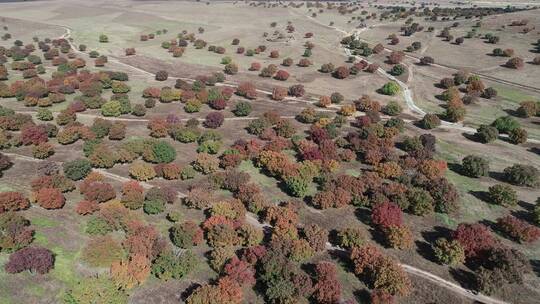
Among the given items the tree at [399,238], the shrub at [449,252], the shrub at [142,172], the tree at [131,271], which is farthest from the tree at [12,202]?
the shrub at [449,252]

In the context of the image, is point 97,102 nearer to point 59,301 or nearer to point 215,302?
point 59,301

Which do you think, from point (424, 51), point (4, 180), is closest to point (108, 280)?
point (4, 180)

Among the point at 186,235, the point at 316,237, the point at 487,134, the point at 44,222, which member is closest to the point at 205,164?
the point at 186,235

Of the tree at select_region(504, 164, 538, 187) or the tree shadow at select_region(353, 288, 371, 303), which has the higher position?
the tree at select_region(504, 164, 538, 187)

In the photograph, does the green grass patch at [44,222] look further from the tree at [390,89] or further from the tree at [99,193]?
the tree at [390,89]

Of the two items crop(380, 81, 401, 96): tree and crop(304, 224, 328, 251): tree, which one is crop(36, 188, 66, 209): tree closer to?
crop(304, 224, 328, 251): tree

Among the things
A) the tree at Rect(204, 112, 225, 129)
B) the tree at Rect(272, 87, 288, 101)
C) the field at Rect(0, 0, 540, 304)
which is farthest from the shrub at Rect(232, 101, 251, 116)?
the tree at Rect(272, 87, 288, 101)
